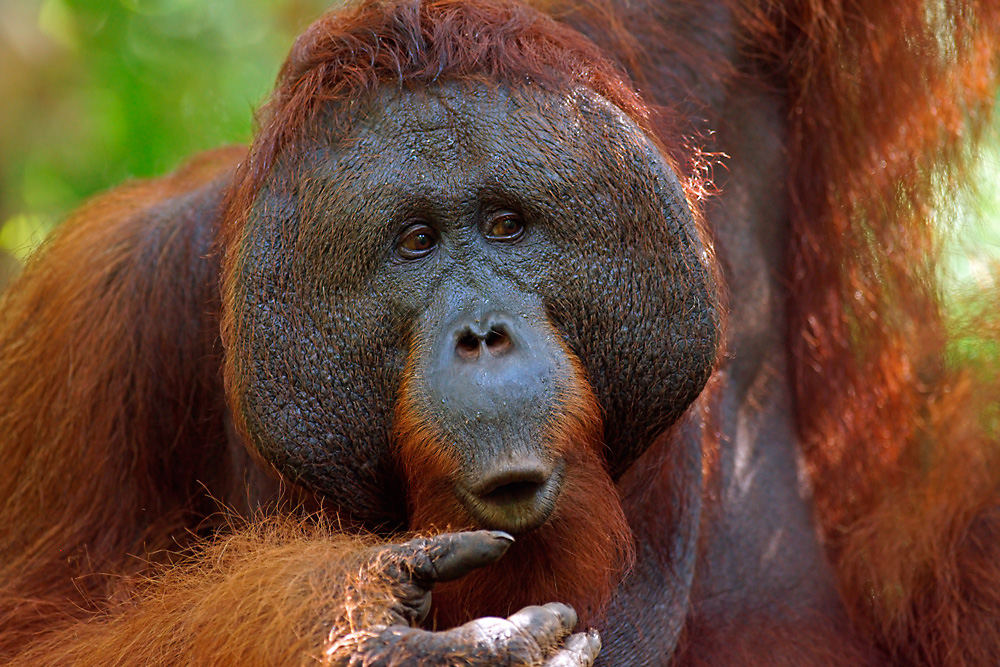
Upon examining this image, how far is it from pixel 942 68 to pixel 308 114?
185 cm

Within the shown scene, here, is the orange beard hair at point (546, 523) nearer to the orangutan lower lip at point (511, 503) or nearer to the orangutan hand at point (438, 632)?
the orangutan lower lip at point (511, 503)

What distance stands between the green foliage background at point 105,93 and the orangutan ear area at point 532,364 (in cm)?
190

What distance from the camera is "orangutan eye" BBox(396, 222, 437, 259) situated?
7.15ft

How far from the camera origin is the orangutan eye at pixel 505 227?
2191mm

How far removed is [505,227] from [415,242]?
0.55ft

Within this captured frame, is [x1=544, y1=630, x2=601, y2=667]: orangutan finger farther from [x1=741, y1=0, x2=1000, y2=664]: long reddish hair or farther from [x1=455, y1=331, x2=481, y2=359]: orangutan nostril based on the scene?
[x1=741, y1=0, x2=1000, y2=664]: long reddish hair

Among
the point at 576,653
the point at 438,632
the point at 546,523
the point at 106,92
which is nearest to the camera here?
the point at 438,632

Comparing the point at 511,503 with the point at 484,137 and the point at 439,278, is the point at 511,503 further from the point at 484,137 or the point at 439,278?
the point at 484,137

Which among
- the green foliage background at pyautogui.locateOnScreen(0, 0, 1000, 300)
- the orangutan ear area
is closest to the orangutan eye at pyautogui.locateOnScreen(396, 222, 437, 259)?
the orangutan ear area

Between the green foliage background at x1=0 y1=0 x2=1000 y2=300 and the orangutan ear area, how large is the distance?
1.90 metres

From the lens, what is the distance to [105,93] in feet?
17.1

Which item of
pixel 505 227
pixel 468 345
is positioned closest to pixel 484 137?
pixel 505 227

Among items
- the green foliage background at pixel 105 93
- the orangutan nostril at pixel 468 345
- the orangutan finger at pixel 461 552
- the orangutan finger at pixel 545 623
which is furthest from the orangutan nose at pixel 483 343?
the green foliage background at pixel 105 93

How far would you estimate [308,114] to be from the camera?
91.6 inches
